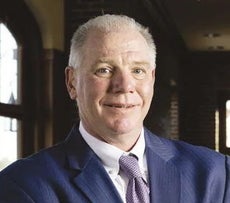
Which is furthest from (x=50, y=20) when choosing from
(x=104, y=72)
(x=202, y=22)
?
(x=202, y=22)

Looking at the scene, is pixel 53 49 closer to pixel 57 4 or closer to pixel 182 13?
pixel 57 4

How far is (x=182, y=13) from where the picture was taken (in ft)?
22.7

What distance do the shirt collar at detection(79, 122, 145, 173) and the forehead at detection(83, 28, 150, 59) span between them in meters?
0.19

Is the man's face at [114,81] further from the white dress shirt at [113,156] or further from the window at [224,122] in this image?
the window at [224,122]

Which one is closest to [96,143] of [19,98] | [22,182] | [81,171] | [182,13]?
[81,171]

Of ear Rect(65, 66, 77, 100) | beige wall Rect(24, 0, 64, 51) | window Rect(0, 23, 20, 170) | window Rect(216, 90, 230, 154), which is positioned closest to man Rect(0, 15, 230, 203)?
ear Rect(65, 66, 77, 100)

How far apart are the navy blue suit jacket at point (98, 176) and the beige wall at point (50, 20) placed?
307cm

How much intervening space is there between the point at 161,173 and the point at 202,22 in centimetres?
655

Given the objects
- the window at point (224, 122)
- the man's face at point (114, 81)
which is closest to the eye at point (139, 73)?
the man's face at point (114, 81)

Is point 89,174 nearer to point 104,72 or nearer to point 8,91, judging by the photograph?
point 104,72

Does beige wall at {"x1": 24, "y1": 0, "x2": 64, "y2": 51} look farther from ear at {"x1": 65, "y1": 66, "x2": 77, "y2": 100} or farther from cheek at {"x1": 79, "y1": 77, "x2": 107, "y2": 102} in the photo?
cheek at {"x1": 79, "y1": 77, "x2": 107, "y2": 102}

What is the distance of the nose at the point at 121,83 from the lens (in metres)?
1.13

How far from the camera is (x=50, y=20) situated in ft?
14.4

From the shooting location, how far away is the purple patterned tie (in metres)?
1.19
